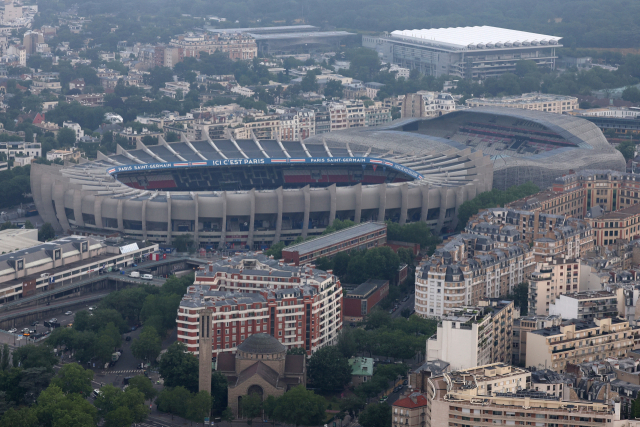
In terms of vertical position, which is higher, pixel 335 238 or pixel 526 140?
pixel 335 238

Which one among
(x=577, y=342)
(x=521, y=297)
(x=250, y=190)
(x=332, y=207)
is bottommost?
(x=521, y=297)

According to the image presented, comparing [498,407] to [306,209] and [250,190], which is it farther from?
[250,190]

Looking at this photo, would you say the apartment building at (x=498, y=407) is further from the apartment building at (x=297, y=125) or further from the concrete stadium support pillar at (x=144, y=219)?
the apartment building at (x=297, y=125)

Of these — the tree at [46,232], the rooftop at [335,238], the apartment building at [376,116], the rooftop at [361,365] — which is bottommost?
the apartment building at [376,116]

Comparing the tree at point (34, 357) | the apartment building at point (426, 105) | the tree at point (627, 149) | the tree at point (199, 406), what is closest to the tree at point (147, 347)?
the tree at point (34, 357)

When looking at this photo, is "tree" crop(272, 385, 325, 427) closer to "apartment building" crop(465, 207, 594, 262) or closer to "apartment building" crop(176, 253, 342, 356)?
"apartment building" crop(176, 253, 342, 356)

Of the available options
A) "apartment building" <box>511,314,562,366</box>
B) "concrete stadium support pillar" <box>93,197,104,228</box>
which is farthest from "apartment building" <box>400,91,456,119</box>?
"apartment building" <box>511,314,562,366</box>

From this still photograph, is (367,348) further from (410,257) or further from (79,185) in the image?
(79,185)

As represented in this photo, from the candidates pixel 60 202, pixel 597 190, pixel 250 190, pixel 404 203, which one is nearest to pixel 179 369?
pixel 60 202
